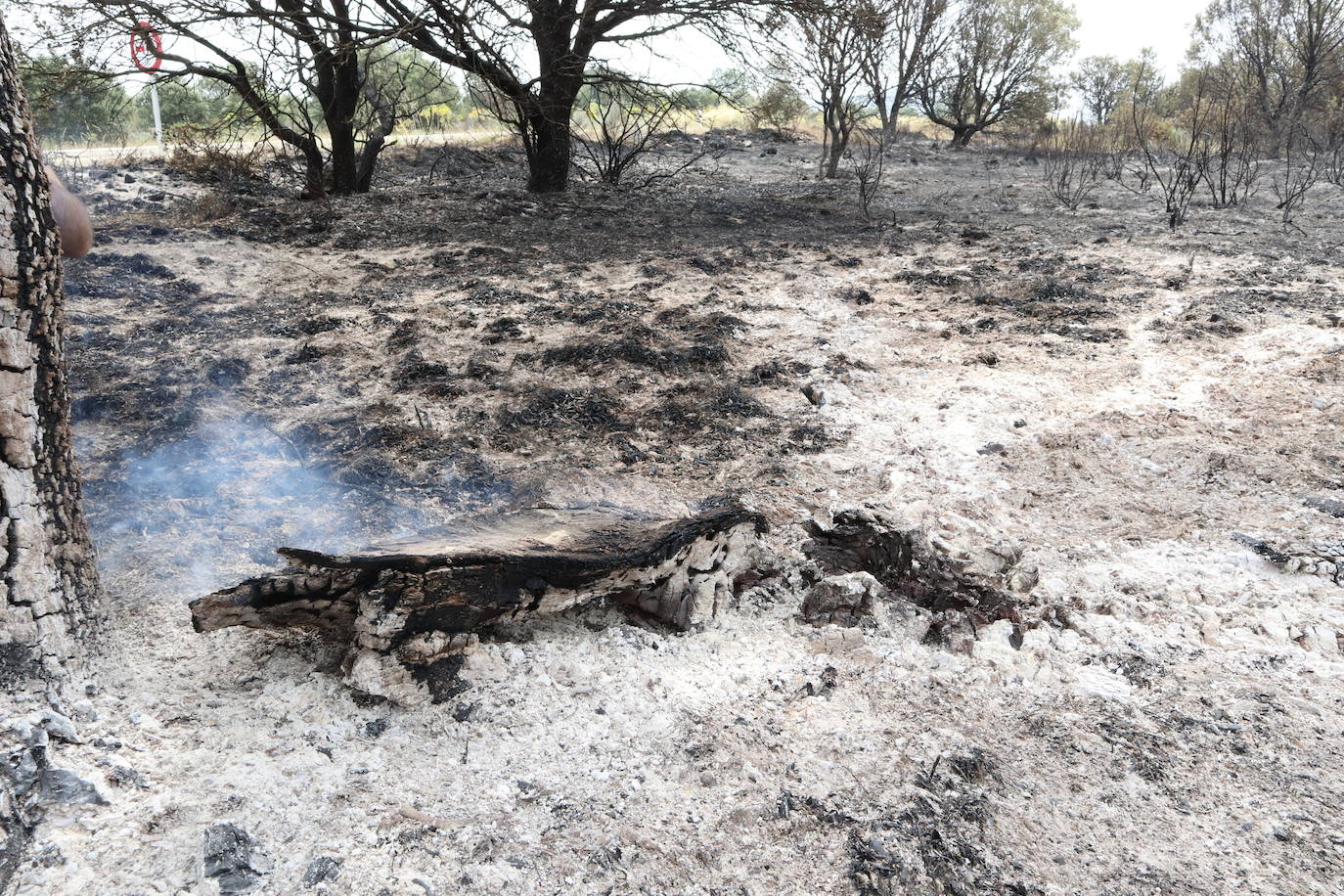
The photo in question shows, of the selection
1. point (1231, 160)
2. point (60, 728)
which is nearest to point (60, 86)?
point (60, 728)

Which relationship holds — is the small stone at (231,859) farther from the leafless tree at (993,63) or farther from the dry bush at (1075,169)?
the leafless tree at (993,63)

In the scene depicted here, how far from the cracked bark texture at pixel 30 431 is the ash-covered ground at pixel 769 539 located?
7.1 inches

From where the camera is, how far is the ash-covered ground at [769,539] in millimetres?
1653

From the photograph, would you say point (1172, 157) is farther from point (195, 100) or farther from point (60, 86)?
point (60, 86)

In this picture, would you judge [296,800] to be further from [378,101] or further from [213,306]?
[378,101]

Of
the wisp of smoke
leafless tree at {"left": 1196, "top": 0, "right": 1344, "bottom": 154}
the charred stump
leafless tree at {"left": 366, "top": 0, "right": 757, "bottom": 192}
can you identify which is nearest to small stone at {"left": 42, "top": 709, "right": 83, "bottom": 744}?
the wisp of smoke

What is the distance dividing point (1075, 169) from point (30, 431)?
13471 mm

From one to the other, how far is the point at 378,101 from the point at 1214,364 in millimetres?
8423

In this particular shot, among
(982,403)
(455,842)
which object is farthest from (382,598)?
(982,403)

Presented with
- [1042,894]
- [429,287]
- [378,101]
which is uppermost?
[378,101]

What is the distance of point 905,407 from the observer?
416 cm

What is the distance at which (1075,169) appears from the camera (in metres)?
12.3

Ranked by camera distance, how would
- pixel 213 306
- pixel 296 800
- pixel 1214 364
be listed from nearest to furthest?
pixel 296 800
pixel 1214 364
pixel 213 306

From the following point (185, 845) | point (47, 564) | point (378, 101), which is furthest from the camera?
point (378, 101)
